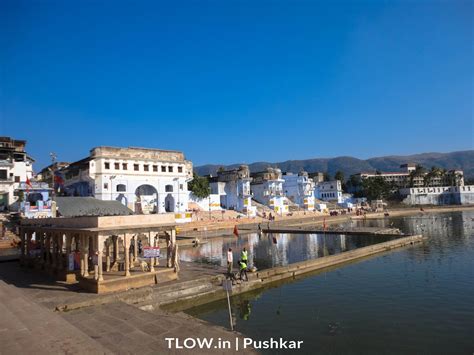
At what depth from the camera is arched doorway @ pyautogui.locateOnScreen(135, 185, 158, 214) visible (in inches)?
2109

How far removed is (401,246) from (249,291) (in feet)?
67.2

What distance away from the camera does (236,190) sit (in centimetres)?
7262

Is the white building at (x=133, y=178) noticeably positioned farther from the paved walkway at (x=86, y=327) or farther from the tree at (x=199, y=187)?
the paved walkway at (x=86, y=327)

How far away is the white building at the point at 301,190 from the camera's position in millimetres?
88906

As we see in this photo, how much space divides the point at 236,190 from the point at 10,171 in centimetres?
4011

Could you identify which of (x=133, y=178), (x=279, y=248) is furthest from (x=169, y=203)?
(x=279, y=248)

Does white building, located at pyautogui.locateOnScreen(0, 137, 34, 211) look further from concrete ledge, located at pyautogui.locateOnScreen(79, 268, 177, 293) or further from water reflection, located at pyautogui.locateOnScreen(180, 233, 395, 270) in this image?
concrete ledge, located at pyautogui.locateOnScreen(79, 268, 177, 293)

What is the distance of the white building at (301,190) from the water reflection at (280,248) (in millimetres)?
45209

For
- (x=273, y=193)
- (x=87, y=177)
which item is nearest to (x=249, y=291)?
(x=87, y=177)

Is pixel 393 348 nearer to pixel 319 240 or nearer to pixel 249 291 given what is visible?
pixel 249 291

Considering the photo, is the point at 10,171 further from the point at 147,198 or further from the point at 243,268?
the point at 243,268

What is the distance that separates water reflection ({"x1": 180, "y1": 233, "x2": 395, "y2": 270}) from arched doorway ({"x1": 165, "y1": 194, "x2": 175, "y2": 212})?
1440 cm

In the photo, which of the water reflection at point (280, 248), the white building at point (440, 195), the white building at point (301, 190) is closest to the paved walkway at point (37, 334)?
the water reflection at point (280, 248)

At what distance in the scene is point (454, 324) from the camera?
1285cm
